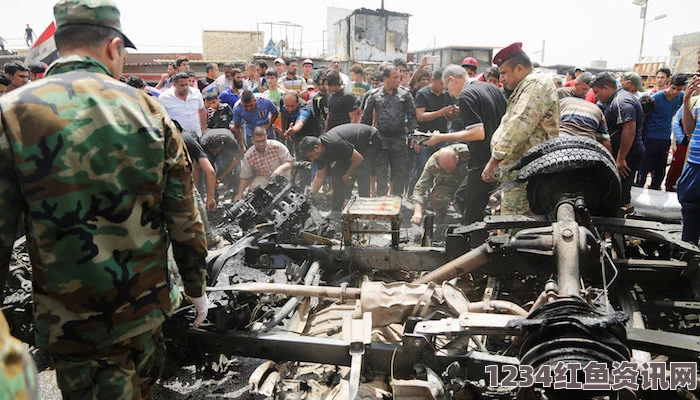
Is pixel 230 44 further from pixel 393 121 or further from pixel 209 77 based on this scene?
pixel 393 121

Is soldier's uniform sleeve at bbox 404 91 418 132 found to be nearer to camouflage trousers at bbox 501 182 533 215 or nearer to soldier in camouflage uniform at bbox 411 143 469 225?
soldier in camouflage uniform at bbox 411 143 469 225

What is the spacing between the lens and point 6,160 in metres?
1.79

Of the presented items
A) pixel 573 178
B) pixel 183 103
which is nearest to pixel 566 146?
pixel 573 178

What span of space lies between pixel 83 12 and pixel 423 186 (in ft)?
15.1

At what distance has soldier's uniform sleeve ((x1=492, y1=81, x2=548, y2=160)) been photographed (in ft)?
12.8

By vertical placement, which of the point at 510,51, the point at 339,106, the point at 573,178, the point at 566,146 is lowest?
the point at 573,178

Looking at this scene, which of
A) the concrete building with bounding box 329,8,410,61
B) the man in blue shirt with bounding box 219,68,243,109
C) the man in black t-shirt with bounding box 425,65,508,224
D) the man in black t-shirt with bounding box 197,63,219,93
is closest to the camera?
the man in black t-shirt with bounding box 425,65,508,224

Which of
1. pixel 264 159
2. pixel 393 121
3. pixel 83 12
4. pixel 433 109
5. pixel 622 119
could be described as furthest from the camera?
pixel 433 109

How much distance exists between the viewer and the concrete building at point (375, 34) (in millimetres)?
23406

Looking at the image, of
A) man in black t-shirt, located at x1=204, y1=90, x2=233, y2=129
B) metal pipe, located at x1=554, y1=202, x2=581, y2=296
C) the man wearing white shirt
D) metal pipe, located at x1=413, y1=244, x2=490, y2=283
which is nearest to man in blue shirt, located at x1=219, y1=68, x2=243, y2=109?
man in black t-shirt, located at x1=204, y1=90, x2=233, y2=129

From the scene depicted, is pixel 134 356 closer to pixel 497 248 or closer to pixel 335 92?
pixel 497 248

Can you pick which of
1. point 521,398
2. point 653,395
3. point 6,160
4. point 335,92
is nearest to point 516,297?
point 653,395

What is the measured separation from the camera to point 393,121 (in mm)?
7371

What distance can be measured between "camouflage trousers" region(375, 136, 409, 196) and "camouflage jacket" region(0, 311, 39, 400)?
6.77 metres
